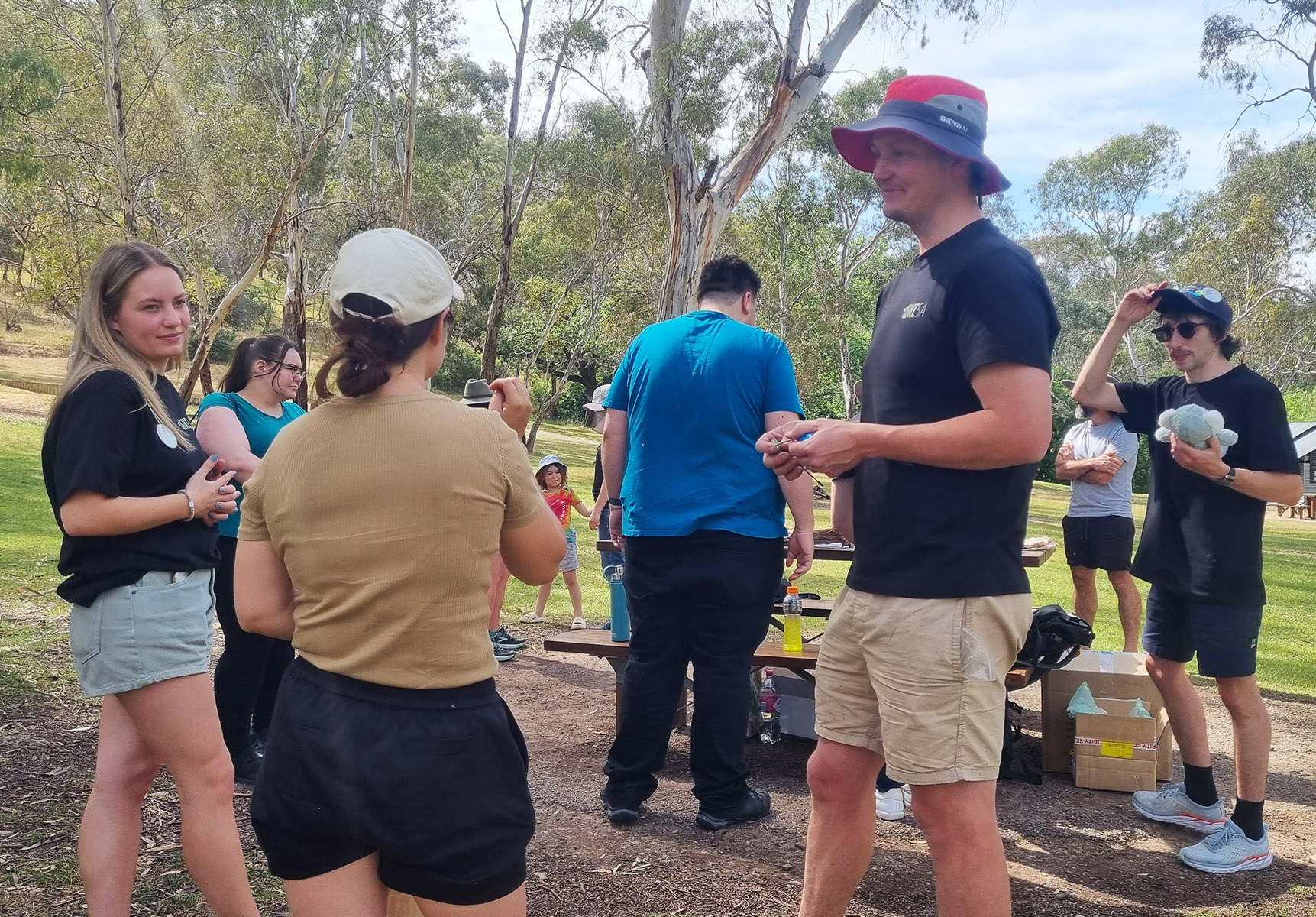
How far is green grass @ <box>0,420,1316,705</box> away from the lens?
7531 millimetres

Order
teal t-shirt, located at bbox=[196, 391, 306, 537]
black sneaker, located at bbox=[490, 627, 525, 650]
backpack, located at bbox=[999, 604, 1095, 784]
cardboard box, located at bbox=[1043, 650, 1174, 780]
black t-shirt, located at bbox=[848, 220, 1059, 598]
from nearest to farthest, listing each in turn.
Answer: black t-shirt, located at bbox=[848, 220, 1059, 598], teal t-shirt, located at bbox=[196, 391, 306, 537], backpack, located at bbox=[999, 604, 1095, 784], cardboard box, located at bbox=[1043, 650, 1174, 780], black sneaker, located at bbox=[490, 627, 525, 650]

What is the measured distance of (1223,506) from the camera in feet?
12.0

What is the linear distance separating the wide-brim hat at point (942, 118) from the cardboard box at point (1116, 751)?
2858 mm

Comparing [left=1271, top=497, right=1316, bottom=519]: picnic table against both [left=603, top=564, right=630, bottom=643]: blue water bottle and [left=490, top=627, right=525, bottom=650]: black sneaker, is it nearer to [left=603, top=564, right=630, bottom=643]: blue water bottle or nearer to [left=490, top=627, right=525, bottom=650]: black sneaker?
[left=490, top=627, right=525, bottom=650]: black sneaker

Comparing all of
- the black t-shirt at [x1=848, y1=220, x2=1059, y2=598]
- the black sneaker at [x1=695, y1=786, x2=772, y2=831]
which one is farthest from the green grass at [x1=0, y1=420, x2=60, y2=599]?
the black t-shirt at [x1=848, y1=220, x2=1059, y2=598]

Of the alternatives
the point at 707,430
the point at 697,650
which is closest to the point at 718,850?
the point at 697,650

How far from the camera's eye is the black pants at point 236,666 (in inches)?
162

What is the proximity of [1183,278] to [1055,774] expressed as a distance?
34.8m

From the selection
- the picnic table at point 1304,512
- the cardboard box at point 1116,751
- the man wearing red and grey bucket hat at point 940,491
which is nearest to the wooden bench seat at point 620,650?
the cardboard box at point 1116,751

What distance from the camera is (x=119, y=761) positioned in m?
2.57

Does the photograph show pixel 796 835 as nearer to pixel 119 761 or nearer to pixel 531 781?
pixel 531 781

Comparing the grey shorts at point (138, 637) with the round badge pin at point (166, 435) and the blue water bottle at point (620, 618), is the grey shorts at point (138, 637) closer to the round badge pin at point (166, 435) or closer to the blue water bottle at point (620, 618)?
the round badge pin at point (166, 435)

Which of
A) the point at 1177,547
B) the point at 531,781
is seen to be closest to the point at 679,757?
the point at 531,781

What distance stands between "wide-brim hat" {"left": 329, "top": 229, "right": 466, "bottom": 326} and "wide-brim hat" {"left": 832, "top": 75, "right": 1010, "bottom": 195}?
1062 mm
